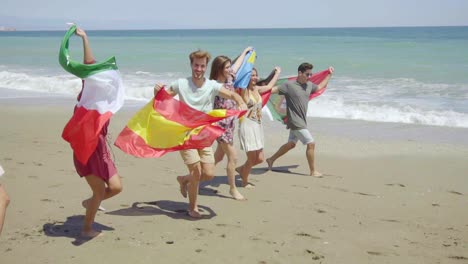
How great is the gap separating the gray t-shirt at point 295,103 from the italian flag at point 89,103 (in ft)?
10.9

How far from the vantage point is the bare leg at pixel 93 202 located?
15.8ft

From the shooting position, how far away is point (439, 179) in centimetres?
739

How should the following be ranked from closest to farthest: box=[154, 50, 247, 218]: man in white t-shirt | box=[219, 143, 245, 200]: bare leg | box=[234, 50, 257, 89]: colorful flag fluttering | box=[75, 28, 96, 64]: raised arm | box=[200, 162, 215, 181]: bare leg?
box=[75, 28, 96, 64]: raised arm, box=[154, 50, 247, 218]: man in white t-shirt, box=[200, 162, 215, 181]: bare leg, box=[219, 143, 245, 200]: bare leg, box=[234, 50, 257, 89]: colorful flag fluttering

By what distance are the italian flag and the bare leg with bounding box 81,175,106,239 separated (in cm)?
20

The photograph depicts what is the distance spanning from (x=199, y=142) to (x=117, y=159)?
2925mm

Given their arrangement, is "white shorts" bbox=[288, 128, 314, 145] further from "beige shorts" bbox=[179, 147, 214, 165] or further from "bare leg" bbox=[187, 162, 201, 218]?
"bare leg" bbox=[187, 162, 201, 218]

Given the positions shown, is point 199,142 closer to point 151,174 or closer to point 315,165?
point 151,174

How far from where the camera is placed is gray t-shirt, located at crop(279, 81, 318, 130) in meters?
7.82

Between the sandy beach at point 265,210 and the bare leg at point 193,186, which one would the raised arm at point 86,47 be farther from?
the sandy beach at point 265,210

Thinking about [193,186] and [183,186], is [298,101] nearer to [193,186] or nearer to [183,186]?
[183,186]

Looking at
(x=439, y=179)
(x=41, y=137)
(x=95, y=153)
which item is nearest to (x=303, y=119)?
(x=439, y=179)

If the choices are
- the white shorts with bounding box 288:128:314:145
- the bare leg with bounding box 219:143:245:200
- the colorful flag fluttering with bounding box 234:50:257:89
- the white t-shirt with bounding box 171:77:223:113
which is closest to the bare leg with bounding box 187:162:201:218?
the white t-shirt with bounding box 171:77:223:113

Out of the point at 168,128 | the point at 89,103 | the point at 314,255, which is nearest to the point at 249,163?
the point at 168,128

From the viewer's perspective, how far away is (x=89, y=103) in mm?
4910
